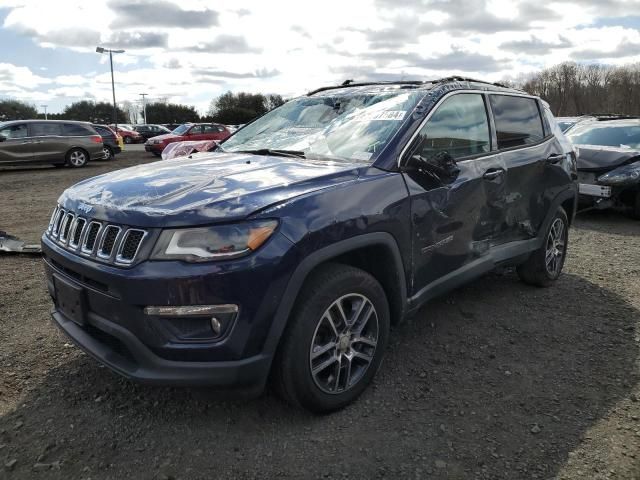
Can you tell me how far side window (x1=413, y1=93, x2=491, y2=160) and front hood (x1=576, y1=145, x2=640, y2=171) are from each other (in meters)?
5.16

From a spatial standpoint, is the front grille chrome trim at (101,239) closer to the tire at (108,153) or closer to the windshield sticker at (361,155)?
the windshield sticker at (361,155)

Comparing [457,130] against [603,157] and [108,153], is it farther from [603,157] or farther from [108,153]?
[108,153]

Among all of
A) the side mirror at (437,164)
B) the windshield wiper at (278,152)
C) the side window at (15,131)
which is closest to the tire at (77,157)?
the side window at (15,131)

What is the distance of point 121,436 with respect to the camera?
273 centimetres

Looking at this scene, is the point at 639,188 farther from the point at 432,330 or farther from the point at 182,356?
the point at 182,356

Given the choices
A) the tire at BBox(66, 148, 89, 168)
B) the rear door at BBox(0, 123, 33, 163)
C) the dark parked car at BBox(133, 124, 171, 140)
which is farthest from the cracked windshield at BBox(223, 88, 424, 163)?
the dark parked car at BBox(133, 124, 171, 140)

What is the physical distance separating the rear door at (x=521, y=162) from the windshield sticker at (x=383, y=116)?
3.55 feet

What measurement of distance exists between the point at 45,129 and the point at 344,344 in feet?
53.6

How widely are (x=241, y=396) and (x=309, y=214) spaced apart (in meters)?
0.92

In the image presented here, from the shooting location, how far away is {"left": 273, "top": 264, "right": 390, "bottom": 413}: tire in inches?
102

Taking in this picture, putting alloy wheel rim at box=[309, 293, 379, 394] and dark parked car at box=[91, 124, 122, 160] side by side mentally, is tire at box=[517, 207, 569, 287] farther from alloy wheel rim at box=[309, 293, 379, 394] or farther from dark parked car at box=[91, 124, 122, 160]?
dark parked car at box=[91, 124, 122, 160]

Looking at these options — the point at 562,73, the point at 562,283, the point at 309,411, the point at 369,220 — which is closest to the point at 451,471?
the point at 309,411

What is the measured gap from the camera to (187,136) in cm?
2266

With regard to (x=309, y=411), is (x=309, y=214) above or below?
above
